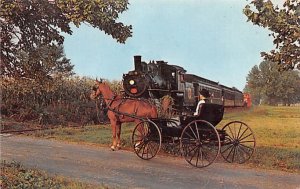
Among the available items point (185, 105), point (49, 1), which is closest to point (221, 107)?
point (185, 105)

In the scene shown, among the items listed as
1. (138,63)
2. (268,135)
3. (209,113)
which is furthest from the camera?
(268,135)

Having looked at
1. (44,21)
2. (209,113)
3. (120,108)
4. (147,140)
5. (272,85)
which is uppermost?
(44,21)

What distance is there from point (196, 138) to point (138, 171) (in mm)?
1367

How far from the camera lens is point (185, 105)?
9.34 meters

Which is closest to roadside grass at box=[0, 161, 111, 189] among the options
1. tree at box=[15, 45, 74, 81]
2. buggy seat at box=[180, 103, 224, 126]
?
tree at box=[15, 45, 74, 81]

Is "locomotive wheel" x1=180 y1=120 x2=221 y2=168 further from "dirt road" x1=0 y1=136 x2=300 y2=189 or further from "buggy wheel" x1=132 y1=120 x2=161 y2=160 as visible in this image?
"buggy wheel" x1=132 y1=120 x2=161 y2=160

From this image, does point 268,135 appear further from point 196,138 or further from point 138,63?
point 138,63

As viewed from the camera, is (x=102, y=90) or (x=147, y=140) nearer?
(x=147, y=140)

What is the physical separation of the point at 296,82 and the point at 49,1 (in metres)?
4.30

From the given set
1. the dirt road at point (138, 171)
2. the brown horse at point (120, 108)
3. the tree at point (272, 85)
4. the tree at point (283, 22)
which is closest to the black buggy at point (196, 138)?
the dirt road at point (138, 171)

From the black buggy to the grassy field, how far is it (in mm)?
478

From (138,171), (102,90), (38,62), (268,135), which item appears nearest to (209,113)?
(138,171)

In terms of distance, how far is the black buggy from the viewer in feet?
23.5

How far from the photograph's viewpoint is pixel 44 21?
505 cm
